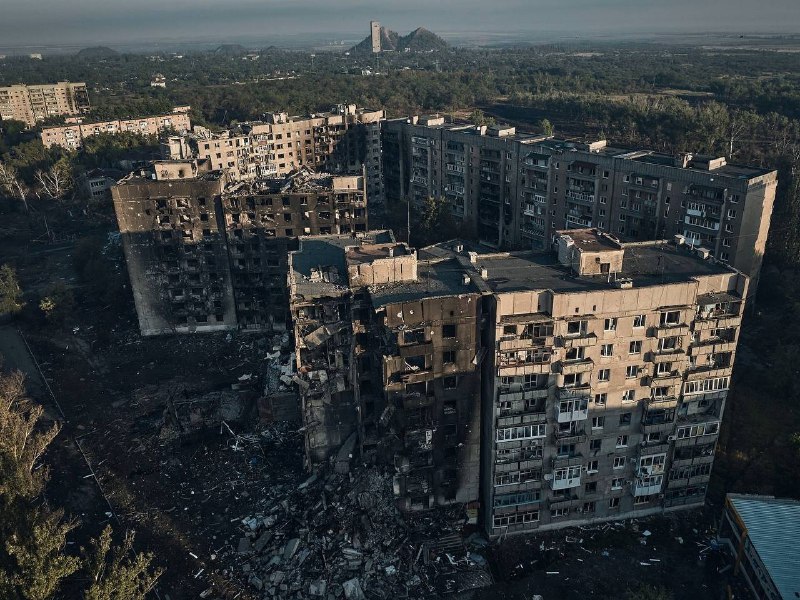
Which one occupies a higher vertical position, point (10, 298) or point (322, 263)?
point (322, 263)

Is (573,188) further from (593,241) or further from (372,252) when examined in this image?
(372,252)

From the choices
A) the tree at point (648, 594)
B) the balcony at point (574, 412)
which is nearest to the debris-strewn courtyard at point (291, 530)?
the tree at point (648, 594)

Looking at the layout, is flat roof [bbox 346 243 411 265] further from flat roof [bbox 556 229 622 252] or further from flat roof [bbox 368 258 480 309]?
flat roof [bbox 556 229 622 252]

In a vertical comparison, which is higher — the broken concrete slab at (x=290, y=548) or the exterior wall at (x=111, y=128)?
the exterior wall at (x=111, y=128)

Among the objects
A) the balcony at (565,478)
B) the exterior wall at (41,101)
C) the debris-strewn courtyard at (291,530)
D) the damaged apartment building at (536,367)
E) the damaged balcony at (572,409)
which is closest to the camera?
the damaged apartment building at (536,367)

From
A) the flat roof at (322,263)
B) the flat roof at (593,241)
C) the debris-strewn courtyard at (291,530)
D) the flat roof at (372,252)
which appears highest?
the flat roof at (593,241)

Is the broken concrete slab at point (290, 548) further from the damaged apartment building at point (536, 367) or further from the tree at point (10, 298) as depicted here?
the tree at point (10, 298)

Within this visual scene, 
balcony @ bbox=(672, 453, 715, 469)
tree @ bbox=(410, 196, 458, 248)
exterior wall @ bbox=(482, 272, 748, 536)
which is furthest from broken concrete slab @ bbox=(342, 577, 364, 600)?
tree @ bbox=(410, 196, 458, 248)

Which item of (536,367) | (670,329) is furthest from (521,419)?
(670,329)
